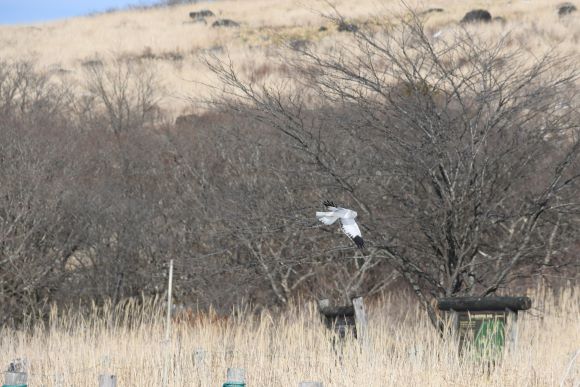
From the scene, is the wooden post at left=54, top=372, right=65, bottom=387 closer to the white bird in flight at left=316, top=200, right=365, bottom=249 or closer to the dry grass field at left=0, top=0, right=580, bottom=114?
the white bird in flight at left=316, top=200, right=365, bottom=249

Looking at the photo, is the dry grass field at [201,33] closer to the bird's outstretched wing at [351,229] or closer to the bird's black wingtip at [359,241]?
the bird's outstretched wing at [351,229]

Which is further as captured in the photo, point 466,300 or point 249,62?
point 249,62

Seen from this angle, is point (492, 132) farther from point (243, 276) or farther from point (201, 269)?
point (201, 269)

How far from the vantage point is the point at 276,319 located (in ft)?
34.4

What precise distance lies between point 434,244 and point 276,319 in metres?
2.56

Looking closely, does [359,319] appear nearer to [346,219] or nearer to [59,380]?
[346,219]

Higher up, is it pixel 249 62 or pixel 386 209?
pixel 249 62

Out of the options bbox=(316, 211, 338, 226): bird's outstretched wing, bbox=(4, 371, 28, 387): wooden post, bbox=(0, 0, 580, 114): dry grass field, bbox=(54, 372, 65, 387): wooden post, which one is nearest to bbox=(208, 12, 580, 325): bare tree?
bbox=(316, 211, 338, 226): bird's outstretched wing

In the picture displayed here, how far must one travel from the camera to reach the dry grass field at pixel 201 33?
112 feet

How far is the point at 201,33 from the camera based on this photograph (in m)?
42.7

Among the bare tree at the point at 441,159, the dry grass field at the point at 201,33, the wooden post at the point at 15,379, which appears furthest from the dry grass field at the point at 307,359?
the dry grass field at the point at 201,33

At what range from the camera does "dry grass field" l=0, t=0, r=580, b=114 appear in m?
34.1

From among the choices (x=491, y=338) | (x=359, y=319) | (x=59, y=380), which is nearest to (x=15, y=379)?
(x=59, y=380)

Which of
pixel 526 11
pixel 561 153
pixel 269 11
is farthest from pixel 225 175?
pixel 269 11
